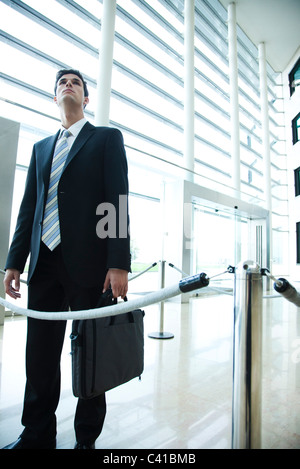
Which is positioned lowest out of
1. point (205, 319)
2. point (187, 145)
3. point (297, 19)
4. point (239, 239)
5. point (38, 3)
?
point (205, 319)

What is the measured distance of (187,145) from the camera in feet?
33.8

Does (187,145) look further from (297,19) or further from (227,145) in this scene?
(297,19)

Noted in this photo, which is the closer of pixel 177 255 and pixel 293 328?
pixel 293 328

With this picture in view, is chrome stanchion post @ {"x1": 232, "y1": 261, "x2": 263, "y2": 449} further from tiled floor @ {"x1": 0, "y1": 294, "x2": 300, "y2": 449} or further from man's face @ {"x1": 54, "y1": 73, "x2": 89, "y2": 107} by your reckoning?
man's face @ {"x1": 54, "y1": 73, "x2": 89, "y2": 107}

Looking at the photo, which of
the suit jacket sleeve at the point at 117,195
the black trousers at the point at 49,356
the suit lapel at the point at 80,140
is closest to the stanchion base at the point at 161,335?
the black trousers at the point at 49,356

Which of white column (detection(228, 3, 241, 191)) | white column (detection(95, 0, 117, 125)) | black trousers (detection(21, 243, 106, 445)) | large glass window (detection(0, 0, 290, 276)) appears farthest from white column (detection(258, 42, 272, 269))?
black trousers (detection(21, 243, 106, 445))

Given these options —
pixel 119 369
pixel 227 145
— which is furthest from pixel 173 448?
pixel 227 145

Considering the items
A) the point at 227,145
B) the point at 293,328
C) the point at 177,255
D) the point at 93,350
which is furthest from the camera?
the point at 227,145

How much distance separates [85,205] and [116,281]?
420 millimetres

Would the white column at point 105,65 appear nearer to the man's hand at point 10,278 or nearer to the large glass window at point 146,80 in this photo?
the large glass window at point 146,80

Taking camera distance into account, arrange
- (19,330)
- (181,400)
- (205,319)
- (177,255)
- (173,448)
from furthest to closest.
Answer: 1. (177,255)
2. (205,319)
3. (19,330)
4. (181,400)
5. (173,448)

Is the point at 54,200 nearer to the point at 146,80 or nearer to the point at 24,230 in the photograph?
the point at 24,230

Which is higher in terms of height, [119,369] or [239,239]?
[239,239]

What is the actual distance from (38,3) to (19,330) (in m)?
8.72
